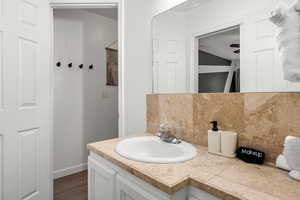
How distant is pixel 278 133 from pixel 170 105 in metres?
0.67

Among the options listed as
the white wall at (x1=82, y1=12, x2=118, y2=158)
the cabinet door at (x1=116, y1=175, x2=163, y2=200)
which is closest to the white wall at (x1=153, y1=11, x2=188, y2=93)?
the cabinet door at (x1=116, y1=175, x2=163, y2=200)

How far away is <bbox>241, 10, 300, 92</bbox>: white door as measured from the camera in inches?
31.9

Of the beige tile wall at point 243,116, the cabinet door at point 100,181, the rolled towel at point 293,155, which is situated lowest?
the cabinet door at point 100,181

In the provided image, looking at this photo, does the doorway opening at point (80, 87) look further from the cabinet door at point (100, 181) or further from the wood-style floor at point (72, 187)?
the cabinet door at point (100, 181)

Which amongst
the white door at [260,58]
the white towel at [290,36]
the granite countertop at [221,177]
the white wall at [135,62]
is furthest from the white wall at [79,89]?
the white towel at [290,36]

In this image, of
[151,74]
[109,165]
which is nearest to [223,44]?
[151,74]

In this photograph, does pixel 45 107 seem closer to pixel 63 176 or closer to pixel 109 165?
pixel 109 165

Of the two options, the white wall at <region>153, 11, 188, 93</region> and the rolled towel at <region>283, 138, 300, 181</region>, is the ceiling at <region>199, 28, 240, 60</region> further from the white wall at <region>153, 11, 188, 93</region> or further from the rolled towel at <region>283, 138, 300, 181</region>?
the rolled towel at <region>283, 138, 300, 181</region>

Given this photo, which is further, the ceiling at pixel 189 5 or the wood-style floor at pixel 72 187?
the wood-style floor at pixel 72 187

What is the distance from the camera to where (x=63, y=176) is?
2324 millimetres

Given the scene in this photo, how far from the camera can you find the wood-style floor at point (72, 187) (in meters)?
1.92

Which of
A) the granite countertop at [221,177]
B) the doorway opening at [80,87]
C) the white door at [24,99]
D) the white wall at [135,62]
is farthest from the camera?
the doorway opening at [80,87]

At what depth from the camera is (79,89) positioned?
2.44 m

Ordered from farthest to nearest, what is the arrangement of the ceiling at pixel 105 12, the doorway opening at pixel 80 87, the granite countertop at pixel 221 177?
the ceiling at pixel 105 12 → the doorway opening at pixel 80 87 → the granite countertop at pixel 221 177
